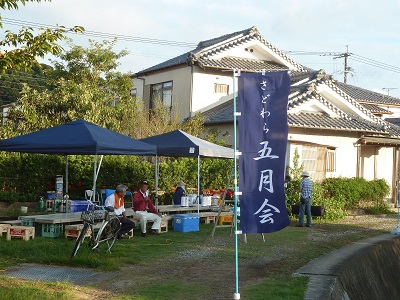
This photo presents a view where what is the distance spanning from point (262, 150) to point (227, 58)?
74.7 ft

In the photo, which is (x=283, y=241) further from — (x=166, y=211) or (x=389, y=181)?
(x=389, y=181)

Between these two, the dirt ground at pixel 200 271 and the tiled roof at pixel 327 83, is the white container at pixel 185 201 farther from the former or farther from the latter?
the tiled roof at pixel 327 83

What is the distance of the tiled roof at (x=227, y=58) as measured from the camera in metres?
27.8

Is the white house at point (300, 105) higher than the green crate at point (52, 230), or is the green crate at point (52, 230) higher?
the white house at point (300, 105)

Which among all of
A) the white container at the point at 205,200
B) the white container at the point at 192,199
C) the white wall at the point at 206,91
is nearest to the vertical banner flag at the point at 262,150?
the white container at the point at 205,200

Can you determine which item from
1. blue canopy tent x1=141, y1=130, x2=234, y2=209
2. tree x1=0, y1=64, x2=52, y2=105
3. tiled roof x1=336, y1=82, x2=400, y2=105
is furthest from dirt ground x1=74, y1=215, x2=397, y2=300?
tree x1=0, y1=64, x2=52, y2=105

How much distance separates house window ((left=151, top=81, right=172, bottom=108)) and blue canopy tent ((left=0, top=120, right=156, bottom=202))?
604 inches

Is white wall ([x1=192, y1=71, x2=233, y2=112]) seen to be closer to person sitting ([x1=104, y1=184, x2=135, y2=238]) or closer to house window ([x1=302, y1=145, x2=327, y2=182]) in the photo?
house window ([x1=302, y1=145, x2=327, y2=182])

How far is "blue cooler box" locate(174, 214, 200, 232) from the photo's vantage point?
14539 mm

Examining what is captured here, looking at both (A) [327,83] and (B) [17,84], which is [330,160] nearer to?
(A) [327,83]

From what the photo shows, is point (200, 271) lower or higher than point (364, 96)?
lower

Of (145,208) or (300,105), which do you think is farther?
(300,105)

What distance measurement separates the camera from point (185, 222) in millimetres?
14562

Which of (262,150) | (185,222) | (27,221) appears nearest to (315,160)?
(185,222)
